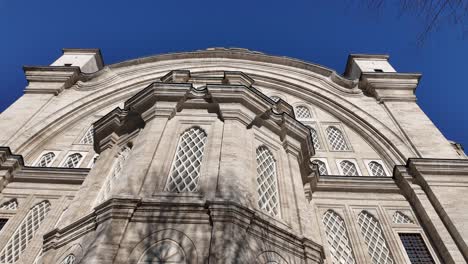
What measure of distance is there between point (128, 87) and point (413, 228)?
15.3 m

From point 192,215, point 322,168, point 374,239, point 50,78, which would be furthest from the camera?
point 50,78

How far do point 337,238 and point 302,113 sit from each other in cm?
823

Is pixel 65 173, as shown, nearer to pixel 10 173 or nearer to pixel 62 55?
pixel 10 173

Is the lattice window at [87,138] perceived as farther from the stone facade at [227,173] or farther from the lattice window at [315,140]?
the lattice window at [315,140]

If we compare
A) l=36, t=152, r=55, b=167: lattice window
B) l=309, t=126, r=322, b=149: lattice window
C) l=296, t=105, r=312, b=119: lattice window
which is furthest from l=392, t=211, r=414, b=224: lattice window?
l=36, t=152, r=55, b=167: lattice window

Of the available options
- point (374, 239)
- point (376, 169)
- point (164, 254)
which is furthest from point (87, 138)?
point (376, 169)

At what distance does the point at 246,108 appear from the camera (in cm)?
932

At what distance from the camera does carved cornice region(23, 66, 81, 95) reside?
17422 mm

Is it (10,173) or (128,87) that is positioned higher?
(128,87)

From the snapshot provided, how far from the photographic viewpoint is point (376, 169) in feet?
43.7

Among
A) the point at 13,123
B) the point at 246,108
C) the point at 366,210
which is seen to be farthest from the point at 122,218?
the point at 13,123

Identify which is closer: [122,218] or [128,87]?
[122,218]

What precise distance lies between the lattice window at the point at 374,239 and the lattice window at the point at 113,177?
24.8 ft

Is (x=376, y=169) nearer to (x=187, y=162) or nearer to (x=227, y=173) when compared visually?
(x=227, y=173)
